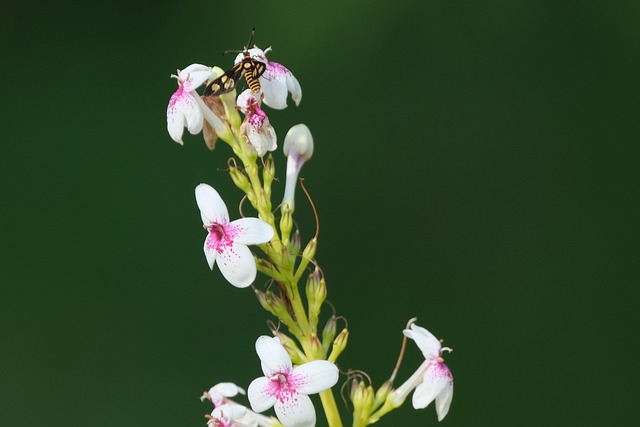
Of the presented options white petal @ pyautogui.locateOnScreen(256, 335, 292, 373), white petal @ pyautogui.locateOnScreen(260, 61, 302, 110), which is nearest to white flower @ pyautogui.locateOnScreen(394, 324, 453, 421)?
white petal @ pyautogui.locateOnScreen(256, 335, 292, 373)

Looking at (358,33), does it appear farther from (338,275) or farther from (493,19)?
(338,275)

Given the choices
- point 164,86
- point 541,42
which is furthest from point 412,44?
point 164,86

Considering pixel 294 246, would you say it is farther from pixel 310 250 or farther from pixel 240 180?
pixel 240 180

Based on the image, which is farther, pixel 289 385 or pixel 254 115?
pixel 254 115

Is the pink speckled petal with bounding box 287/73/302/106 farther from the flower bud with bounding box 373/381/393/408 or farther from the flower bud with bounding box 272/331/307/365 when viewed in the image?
the flower bud with bounding box 373/381/393/408

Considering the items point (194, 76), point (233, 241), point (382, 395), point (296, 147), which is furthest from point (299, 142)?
point (382, 395)

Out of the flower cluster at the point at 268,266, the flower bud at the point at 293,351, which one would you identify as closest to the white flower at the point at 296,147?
the flower cluster at the point at 268,266

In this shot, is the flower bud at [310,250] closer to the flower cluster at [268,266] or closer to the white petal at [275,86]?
the flower cluster at [268,266]
